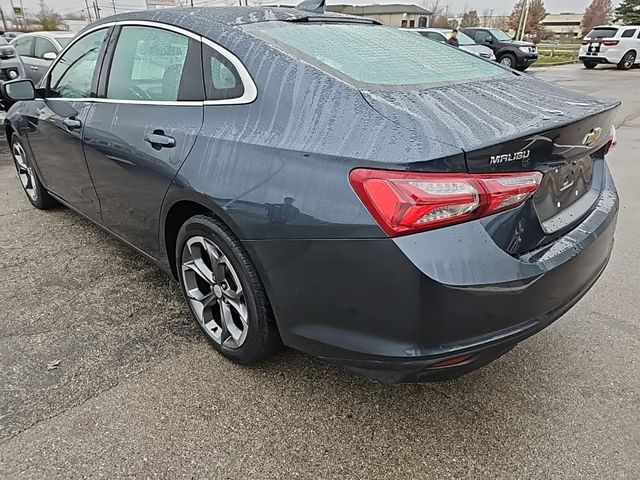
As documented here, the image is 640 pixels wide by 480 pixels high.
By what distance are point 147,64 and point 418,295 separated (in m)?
1.98

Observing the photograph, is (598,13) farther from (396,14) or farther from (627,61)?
(627,61)

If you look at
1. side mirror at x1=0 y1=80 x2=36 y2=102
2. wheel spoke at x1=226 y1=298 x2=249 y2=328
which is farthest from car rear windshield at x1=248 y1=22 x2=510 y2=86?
side mirror at x1=0 y1=80 x2=36 y2=102

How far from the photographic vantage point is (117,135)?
2.61 m

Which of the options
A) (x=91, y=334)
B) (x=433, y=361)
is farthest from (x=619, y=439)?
(x=91, y=334)

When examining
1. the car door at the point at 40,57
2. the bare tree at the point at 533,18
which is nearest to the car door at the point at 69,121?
the car door at the point at 40,57

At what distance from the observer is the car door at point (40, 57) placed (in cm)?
938

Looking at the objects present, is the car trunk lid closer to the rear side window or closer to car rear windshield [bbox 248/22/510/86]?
car rear windshield [bbox 248/22/510/86]

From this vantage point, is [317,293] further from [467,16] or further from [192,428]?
[467,16]

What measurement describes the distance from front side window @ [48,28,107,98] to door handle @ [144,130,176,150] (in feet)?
2.92

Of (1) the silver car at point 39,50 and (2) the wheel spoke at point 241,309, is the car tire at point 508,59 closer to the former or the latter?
(1) the silver car at point 39,50

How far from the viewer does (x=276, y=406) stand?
83.4 inches

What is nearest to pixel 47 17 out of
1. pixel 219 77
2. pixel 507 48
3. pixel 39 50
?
pixel 39 50

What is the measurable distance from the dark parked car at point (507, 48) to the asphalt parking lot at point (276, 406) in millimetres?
18446

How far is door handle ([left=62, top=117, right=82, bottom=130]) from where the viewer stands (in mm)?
2983
